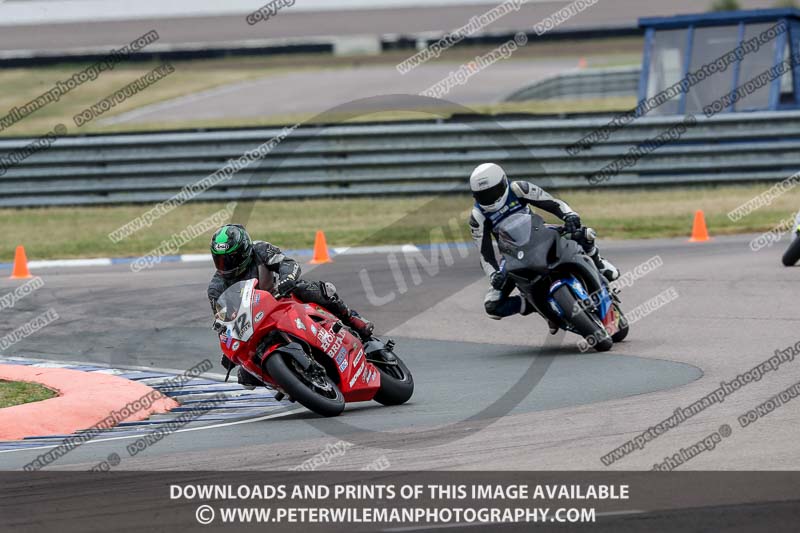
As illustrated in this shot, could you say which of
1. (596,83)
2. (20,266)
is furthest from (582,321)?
(596,83)

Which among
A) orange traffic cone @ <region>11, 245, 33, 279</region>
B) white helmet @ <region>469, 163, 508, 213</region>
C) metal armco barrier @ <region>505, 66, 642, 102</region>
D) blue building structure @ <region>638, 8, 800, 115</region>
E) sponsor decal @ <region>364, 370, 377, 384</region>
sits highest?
white helmet @ <region>469, 163, 508, 213</region>

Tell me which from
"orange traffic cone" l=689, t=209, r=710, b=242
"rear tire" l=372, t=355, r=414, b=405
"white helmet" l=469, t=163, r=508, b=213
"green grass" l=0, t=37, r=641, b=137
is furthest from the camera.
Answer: "green grass" l=0, t=37, r=641, b=137

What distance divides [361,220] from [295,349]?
13.0 metres

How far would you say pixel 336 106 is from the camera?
1499 inches

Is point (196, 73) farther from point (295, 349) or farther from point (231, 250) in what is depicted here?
point (295, 349)

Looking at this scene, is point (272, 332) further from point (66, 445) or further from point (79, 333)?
point (79, 333)

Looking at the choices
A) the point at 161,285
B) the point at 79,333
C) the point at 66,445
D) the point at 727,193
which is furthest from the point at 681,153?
the point at 66,445

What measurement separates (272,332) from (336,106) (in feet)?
98.0

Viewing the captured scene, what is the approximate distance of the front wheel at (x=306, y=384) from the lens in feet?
27.6

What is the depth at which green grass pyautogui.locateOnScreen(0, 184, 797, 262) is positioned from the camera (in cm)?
1980

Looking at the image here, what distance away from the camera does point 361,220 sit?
21.5m

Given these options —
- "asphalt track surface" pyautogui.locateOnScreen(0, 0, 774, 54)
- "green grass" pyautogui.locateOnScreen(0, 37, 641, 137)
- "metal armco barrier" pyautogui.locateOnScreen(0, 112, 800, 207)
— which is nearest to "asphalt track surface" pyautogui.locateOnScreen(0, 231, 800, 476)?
"metal armco barrier" pyautogui.locateOnScreen(0, 112, 800, 207)

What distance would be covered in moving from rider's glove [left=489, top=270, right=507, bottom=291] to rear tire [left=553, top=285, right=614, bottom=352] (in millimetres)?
535

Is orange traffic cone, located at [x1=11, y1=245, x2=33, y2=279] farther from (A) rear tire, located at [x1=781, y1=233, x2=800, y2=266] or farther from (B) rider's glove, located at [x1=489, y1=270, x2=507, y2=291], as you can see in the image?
(A) rear tire, located at [x1=781, y1=233, x2=800, y2=266]
